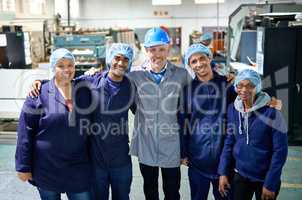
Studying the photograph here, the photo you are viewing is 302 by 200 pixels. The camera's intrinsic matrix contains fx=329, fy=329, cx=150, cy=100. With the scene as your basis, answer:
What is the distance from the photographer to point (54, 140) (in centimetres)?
193

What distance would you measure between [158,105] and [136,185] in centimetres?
153

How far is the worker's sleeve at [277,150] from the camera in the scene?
191 cm

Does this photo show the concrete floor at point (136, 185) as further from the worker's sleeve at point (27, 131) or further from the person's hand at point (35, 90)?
the person's hand at point (35, 90)

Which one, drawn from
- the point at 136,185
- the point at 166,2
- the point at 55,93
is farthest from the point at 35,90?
the point at 166,2

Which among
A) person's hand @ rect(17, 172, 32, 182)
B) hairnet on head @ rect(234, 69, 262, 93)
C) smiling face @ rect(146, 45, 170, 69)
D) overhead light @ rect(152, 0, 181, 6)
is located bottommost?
person's hand @ rect(17, 172, 32, 182)

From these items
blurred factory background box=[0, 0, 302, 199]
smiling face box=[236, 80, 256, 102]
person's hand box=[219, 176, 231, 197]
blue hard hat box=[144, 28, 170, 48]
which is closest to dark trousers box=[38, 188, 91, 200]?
person's hand box=[219, 176, 231, 197]

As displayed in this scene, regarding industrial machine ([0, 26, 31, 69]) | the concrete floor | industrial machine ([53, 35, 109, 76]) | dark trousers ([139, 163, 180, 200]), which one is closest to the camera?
dark trousers ([139, 163, 180, 200])

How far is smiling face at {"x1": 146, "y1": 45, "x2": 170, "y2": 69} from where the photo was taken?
2162mm

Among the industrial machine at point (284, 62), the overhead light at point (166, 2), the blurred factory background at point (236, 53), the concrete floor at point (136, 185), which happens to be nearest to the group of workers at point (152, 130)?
the blurred factory background at point (236, 53)

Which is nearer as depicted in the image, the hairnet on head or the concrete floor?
the hairnet on head

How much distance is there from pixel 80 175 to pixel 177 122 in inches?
28.2

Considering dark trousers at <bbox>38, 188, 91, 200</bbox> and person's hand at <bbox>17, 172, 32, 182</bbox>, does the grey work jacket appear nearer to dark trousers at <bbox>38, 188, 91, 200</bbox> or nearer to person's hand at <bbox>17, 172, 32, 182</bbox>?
dark trousers at <bbox>38, 188, 91, 200</bbox>

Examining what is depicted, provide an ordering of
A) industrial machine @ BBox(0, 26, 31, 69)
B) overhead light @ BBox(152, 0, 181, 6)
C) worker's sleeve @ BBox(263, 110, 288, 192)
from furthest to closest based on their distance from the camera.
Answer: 1. overhead light @ BBox(152, 0, 181, 6)
2. industrial machine @ BBox(0, 26, 31, 69)
3. worker's sleeve @ BBox(263, 110, 288, 192)

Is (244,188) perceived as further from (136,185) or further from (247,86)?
(136,185)
